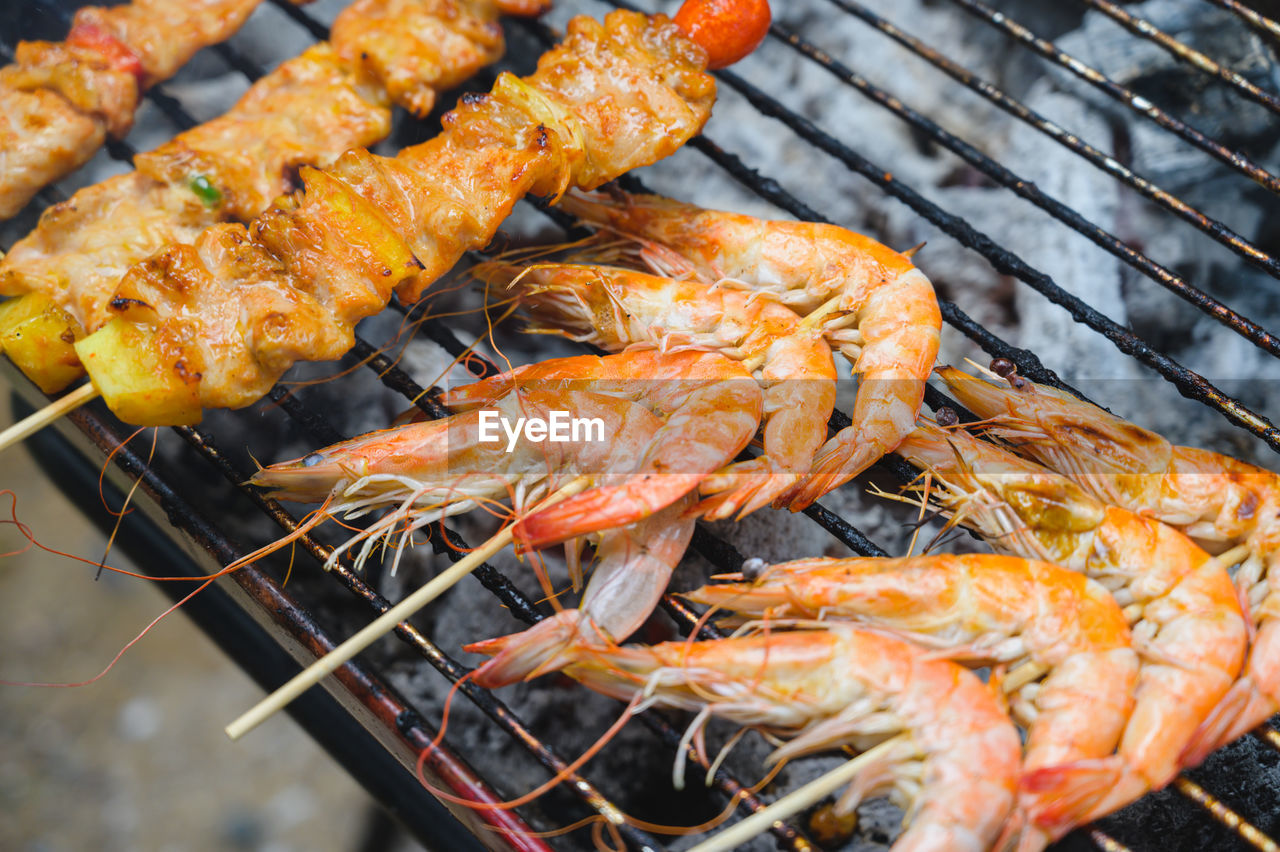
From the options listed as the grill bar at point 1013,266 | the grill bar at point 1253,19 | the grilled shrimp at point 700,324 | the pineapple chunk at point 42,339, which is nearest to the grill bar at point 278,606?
the pineapple chunk at point 42,339

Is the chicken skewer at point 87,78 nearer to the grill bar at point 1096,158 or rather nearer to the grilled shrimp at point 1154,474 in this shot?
the grill bar at point 1096,158

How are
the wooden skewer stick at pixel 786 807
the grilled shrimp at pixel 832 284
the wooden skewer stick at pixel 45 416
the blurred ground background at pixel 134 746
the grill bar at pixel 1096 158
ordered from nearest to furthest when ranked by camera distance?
the wooden skewer stick at pixel 786 807 → the wooden skewer stick at pixel 45 416 → the grilled shrimp at pixel 832 284 → the grill bar at pixel 1096 158 → the blurred ground background at pixel 134 746

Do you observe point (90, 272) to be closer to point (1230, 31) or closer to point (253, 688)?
point (253, 688)

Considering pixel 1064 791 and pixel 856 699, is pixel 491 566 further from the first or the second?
pixel 1064 791

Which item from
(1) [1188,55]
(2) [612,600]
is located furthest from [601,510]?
(1) [1188,55]

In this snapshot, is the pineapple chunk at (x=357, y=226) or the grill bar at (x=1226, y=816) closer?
the grill bar at (x=1226, y=816)

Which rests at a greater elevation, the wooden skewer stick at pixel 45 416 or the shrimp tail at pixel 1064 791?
the shrimp tail at pixel 1064 791

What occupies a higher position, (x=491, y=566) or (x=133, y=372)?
(x=133, y=372)
